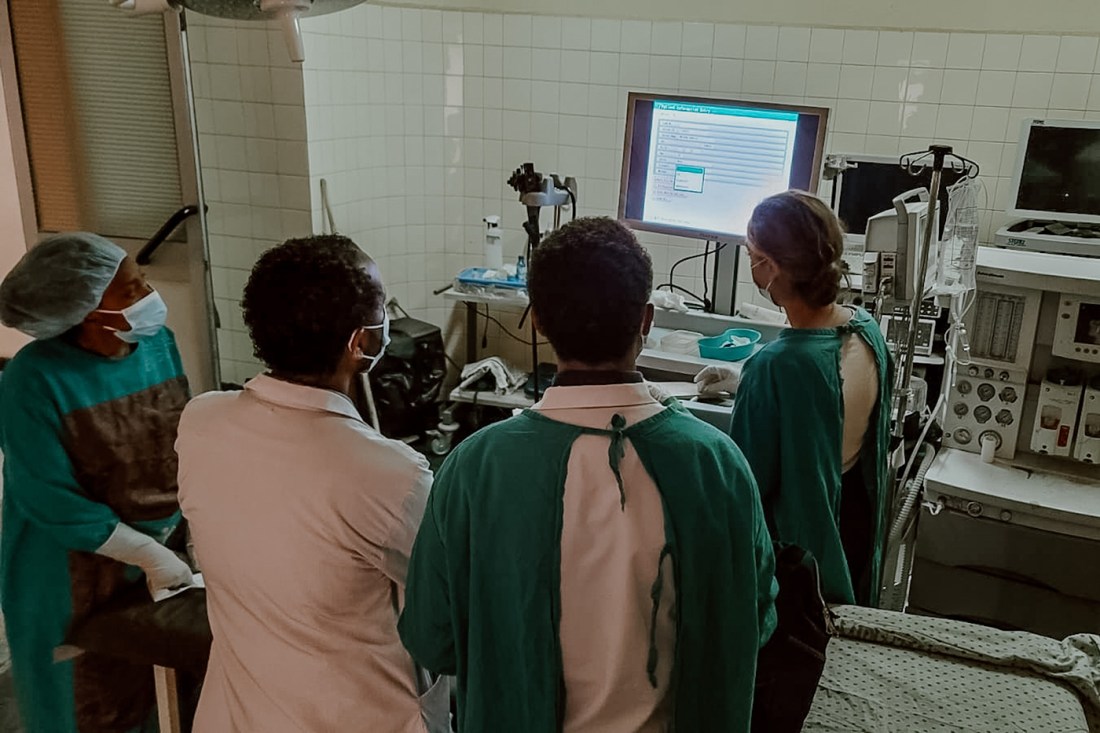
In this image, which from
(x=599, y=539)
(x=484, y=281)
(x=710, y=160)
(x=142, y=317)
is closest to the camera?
(x=599, y=539)

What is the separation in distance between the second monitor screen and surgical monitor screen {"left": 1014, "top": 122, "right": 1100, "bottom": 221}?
107 cm

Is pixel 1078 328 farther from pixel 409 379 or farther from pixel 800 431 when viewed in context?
pixel 409 379

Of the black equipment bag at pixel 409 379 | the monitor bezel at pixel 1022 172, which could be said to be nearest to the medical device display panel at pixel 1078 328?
the monitor bezel at pixel 1022 172

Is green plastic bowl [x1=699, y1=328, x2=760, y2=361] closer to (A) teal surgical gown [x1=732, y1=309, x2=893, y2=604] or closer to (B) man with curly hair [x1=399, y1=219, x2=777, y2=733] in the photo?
(A) teal surgical gown [x1=732, y1=309, x2=893, y2=604]

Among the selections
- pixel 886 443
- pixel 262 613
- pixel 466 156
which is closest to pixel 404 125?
pixel 466 156

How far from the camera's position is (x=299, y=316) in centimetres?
123

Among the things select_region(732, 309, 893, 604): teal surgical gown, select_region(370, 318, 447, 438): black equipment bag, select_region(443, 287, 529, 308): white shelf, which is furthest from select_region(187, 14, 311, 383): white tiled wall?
select_region(732, 309, 893, 604): teal surgical gown

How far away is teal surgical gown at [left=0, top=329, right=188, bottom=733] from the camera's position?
1583mm

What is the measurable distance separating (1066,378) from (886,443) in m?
0.79

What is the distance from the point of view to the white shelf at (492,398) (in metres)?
3.55

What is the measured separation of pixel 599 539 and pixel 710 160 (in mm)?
2039

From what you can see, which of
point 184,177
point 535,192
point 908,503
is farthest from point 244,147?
point 908,503

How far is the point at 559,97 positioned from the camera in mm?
3779

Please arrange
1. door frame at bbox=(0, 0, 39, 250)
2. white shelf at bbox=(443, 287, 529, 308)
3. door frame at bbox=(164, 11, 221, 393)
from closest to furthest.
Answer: door frame at bbox=(164, 11, 221, 393), door frame at bbox=(0, 0, 39, 250), white shelf at bbox=(443, 287, 529, 308)
